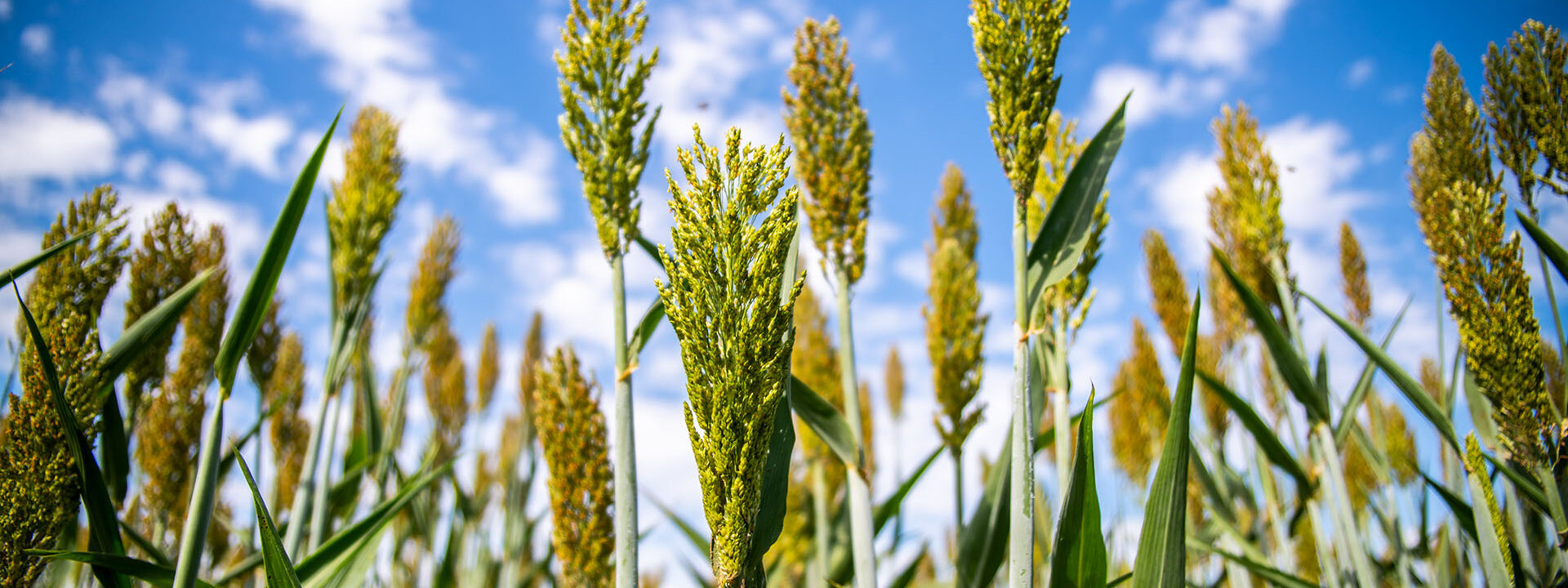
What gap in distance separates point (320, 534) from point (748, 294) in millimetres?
2404

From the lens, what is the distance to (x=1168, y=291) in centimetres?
433

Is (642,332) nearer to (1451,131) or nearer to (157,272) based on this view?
(157,272)

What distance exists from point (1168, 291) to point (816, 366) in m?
2.09

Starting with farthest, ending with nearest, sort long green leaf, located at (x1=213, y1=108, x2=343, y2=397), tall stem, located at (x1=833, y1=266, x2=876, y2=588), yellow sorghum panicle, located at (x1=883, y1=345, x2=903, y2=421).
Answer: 1. yellow sorghum panicle, located at (x1=883, y1=345, x2=903, y2=421)
2. tall stem, located at (x1=833, y1=266, x2=876, y2=588)
3. long green leaf, located at (x1=213, y1=108, x2=343, y2=397)

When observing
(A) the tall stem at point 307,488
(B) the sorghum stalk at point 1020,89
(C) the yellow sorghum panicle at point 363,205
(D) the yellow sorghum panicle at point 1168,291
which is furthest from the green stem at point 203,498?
(D) the yellow sorghum panicle at point 1168,291

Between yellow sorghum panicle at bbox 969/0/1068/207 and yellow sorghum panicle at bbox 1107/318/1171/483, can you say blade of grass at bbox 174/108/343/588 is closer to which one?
yellow sorghum panicle at bbox 969/0/1068/207

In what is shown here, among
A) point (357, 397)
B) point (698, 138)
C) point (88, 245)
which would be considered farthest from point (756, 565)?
point (357, 397)

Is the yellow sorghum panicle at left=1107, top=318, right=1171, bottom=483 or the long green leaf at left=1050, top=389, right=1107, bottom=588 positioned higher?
the yellow sorghum panicle at left=1107, top=318, right=1171, bottom=483

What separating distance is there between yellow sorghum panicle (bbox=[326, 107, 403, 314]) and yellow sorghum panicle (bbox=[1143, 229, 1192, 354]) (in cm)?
404

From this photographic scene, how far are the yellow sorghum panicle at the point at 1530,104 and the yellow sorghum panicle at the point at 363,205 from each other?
4.06 metres

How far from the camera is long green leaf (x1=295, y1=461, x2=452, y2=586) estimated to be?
1.93 m

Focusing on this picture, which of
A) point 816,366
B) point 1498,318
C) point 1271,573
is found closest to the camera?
point 1498,318

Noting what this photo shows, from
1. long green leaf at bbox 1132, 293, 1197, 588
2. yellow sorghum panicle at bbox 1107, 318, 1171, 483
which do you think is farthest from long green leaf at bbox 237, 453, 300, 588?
yellow sorghum panicle at bbox 1107, 318, 1171, 483

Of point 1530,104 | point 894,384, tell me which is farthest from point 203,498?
point 894,384
